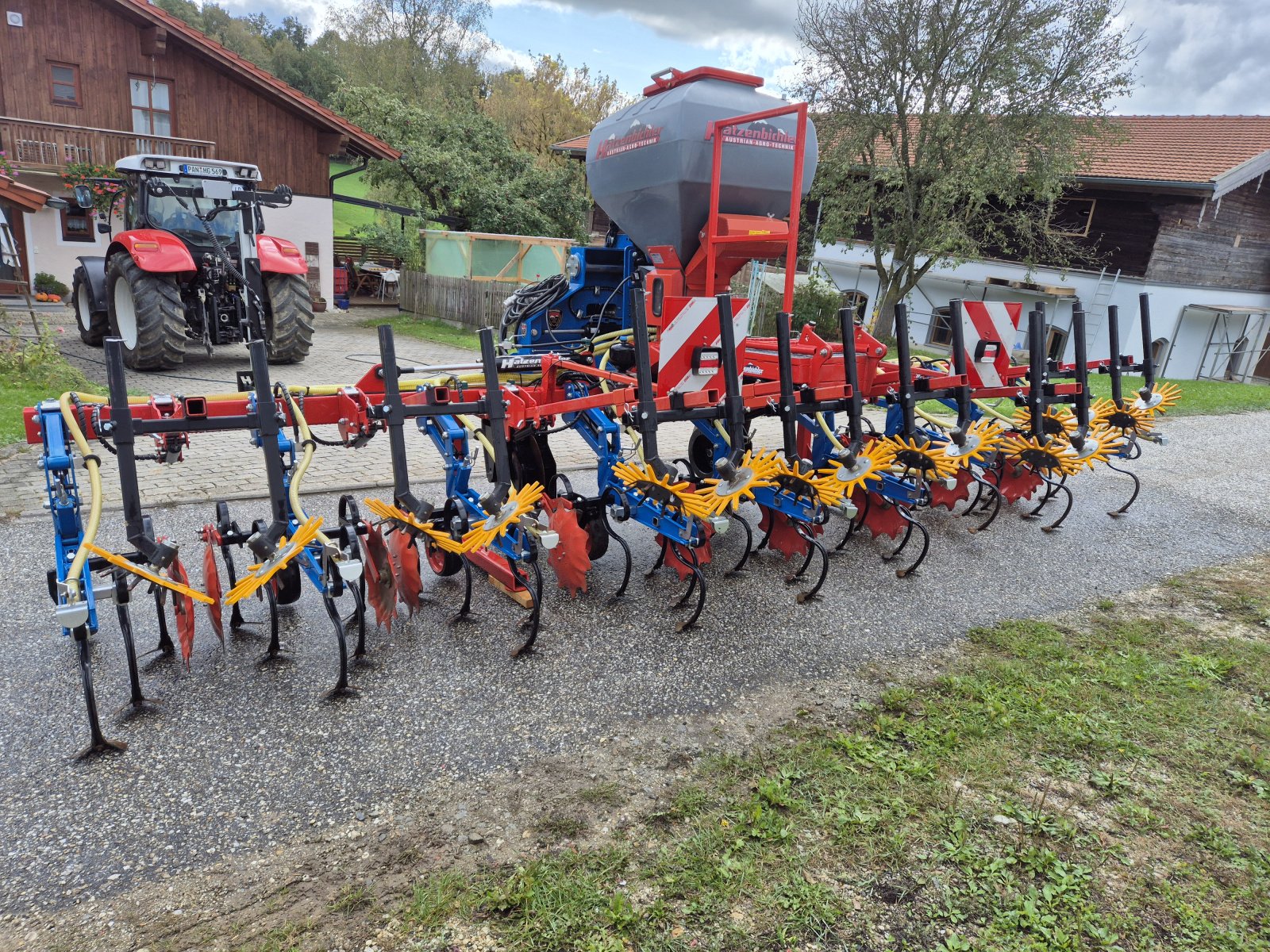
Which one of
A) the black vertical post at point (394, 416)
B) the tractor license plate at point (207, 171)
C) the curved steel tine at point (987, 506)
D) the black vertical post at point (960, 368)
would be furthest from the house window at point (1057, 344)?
the black vertical post at point (394, 416)

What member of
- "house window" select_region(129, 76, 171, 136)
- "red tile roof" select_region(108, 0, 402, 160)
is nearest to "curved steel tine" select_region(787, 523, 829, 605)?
"red tile roof" select_region(108, 0, 402, 160)

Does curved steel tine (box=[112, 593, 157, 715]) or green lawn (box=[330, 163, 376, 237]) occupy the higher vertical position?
green lawn (box=[330, 163, 376, 237])

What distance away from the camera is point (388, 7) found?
3164 centimetres

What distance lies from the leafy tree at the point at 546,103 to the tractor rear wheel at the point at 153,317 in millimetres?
21267

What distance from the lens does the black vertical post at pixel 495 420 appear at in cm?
Result: 354

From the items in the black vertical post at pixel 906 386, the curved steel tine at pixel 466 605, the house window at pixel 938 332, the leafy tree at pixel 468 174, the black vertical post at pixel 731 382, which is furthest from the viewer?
the house window at pixel 938 332

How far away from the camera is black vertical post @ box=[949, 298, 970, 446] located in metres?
5.00

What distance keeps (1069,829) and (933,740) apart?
0.59 m

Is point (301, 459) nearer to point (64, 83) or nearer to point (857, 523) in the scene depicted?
point (857, 523)

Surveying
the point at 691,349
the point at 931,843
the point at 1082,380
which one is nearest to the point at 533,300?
the point at 691,349

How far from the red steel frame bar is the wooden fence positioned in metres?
9.31

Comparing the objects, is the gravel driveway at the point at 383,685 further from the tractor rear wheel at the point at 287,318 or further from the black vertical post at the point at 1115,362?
the tractor rear wheel at the point at 287,318

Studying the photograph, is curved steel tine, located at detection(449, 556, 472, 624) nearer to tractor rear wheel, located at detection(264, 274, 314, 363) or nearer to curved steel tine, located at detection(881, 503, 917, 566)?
curved steel tine, located at detection(881, 503, 917, 566)

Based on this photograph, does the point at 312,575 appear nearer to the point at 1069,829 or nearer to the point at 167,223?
the point at 1069,829
